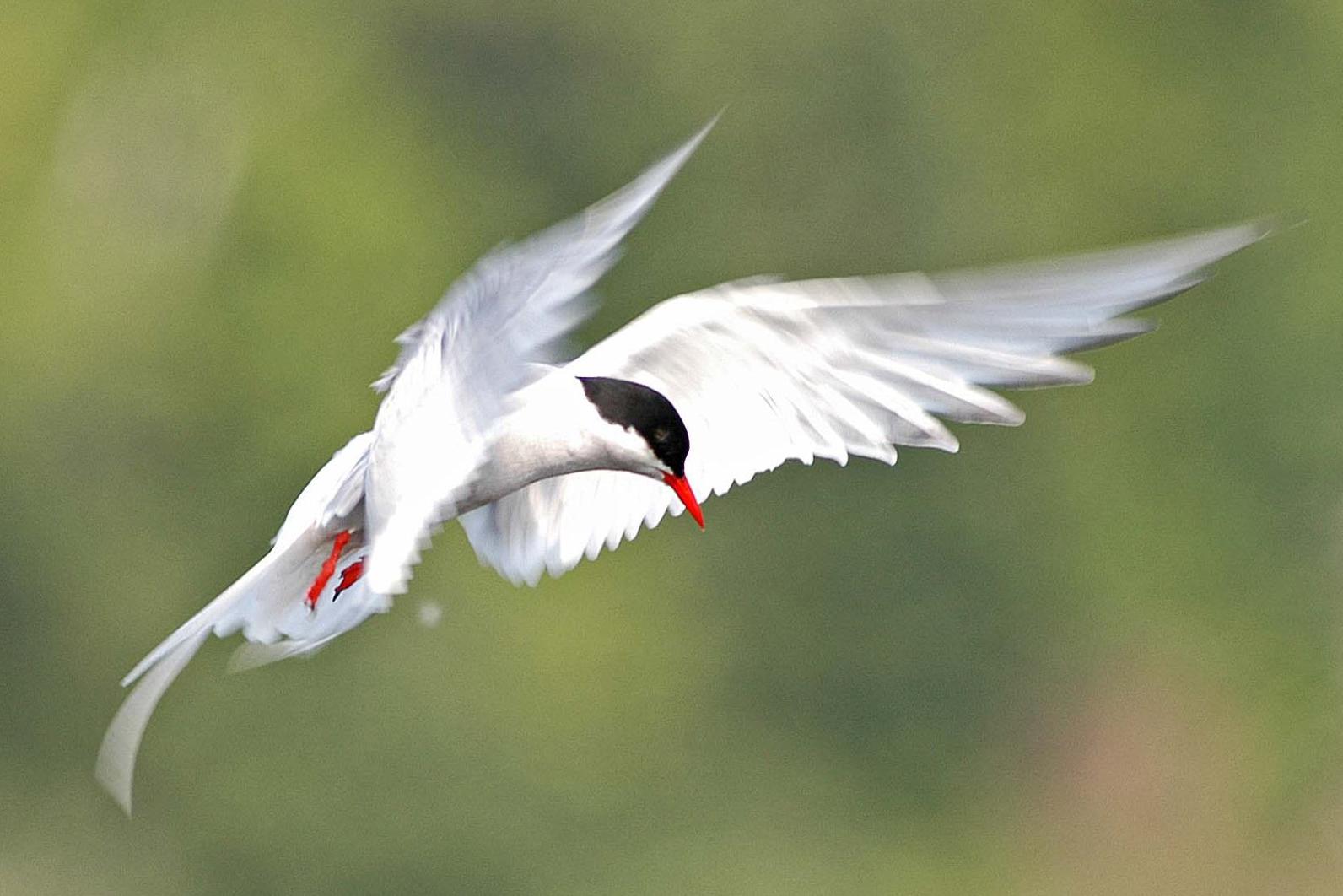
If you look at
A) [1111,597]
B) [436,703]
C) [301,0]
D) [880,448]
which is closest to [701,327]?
[880,448]

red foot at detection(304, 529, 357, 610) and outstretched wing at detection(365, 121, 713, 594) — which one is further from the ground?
outstretched wing at detection(365, 121, 713, 594)

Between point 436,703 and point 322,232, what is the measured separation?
346 centimetres

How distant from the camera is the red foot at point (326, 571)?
4.81 m

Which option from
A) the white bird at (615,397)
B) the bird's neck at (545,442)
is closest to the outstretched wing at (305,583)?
the white bird at (615,397)

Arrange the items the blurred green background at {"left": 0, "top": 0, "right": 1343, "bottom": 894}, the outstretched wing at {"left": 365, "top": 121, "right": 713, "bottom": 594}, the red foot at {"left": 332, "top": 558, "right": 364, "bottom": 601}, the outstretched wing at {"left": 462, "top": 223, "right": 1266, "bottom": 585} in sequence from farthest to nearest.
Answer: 1. the blurred green background at {"left": 0, "top": 0, "right": 1343, "bottom": 894}
2. the red foot at {"left": 332, "top": 558, "right": 364, "bottom": 601}
3. the outstretched wing at {"left": 462, "top": 223, "right": 1266, "bottom": 585}
4. the outstretched wing at {"left": 365, "top": 121, "right": 713, "bottom": 594}

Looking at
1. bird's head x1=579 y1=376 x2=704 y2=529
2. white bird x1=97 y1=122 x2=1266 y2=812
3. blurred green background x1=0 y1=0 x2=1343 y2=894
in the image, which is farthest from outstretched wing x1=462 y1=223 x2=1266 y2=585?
blurred green background x1=0 y1=0 x2=1343 y2=894

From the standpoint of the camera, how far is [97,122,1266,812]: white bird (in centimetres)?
414

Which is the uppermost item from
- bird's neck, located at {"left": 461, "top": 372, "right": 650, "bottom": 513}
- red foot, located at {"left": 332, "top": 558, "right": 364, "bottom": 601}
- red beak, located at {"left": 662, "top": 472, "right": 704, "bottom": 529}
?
bird's neck, located at {"left": 461, "top": 372, "right": 650, "bottom": 513}

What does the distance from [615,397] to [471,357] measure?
623 millimetres

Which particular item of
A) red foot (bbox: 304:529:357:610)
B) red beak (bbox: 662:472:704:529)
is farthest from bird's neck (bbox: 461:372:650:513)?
red foot (bbox: 304:529:357:610)

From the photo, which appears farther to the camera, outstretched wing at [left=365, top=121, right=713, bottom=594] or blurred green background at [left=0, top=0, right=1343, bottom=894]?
blurred green background at [left=0, top=0, right=1343, bottom=894]

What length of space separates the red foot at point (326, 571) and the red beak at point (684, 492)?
55 centimetres

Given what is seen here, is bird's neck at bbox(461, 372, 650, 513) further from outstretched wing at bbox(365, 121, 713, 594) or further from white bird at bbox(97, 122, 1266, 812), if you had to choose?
outstretched wing at bbox(365, 121, 713, 594)

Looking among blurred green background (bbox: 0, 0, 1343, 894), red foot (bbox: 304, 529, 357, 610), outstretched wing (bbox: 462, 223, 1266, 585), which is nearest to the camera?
outstretched wing (bbox: 462, 223, 1266, 585)
